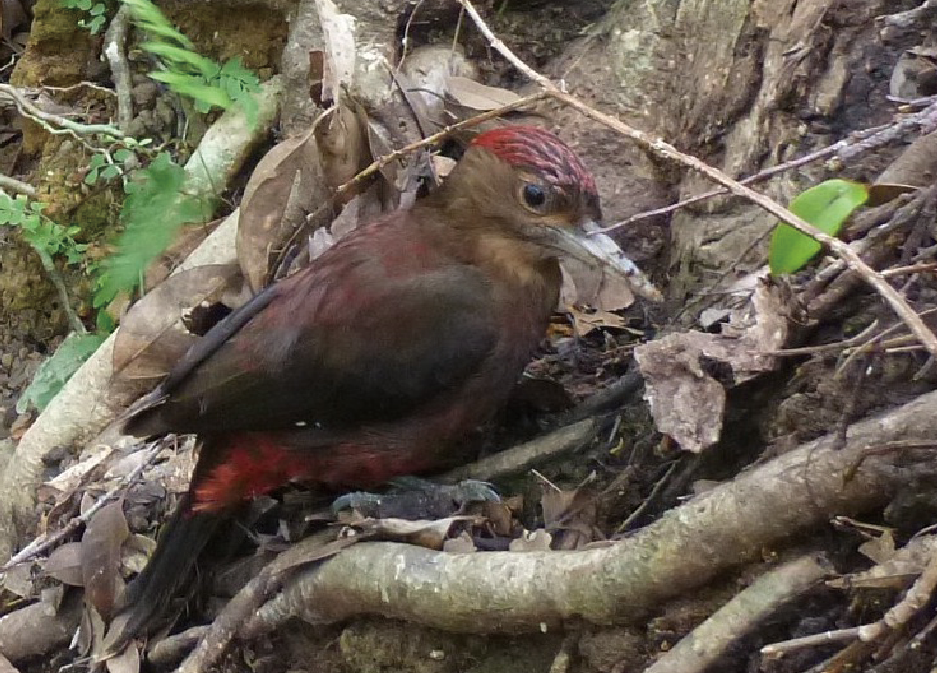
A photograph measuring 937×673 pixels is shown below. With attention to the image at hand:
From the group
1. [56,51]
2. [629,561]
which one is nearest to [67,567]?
[629,561]

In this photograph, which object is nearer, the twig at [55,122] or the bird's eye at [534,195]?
the bird's eye at [534,195]

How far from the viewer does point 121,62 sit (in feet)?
12.9

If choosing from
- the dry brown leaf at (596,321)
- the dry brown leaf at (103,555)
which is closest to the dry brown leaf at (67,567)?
the dry brown leaf at (103,555)

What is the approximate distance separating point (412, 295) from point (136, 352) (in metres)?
0.99

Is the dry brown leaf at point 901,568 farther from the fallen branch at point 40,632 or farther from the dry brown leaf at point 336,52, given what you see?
the fallen branch at point 40,632

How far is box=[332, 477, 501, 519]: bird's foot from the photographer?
2.33 meters

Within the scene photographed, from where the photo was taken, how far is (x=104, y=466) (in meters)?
3.10

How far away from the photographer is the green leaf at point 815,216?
5.21 feet

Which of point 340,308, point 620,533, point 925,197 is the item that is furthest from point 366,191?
point 925,197

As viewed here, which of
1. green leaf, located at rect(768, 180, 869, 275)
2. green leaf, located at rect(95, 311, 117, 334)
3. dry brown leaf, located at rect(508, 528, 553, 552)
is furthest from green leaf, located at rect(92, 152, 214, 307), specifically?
green leaf, located at rect(768, 180, 869, 275)

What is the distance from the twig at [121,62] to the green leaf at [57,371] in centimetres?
80

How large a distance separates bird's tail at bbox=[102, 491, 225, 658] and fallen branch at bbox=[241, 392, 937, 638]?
48 cm

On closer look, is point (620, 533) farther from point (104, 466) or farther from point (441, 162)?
point (104, 466)

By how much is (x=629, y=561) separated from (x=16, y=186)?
3029 mm
